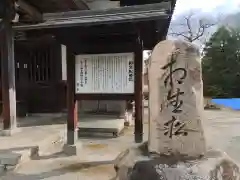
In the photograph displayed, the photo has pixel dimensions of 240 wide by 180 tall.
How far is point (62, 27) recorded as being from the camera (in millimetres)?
4746

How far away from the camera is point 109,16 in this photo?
188 inches

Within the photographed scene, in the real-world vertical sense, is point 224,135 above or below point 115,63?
below

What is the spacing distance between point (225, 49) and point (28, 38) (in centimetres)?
1693

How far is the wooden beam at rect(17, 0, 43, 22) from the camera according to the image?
6.15 m

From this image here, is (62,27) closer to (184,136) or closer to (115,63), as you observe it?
(115,63)

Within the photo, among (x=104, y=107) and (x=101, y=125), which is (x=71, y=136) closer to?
(x=101, y=125)

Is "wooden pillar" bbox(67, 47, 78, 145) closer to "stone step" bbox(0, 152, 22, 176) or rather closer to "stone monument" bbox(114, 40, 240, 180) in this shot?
"stone step" bbox(0, 152, 22, 176)

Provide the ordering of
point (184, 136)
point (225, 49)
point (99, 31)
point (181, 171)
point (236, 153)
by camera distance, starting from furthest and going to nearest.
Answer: point (225, 49), point (236, 153), point (99, 31), point (184, 136), point (181, 171)


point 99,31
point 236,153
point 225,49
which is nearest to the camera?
point 99,31

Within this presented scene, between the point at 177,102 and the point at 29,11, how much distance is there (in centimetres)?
493

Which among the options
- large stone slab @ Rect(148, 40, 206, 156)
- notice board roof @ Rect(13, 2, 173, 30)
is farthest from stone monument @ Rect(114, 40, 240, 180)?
notice board roof @ Rect(13, 2, 173, 30)

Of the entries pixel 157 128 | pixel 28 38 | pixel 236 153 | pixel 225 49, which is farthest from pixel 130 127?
pixel 225 49

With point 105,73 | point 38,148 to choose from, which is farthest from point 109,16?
point 38,148

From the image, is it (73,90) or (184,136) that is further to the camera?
(73,90)
